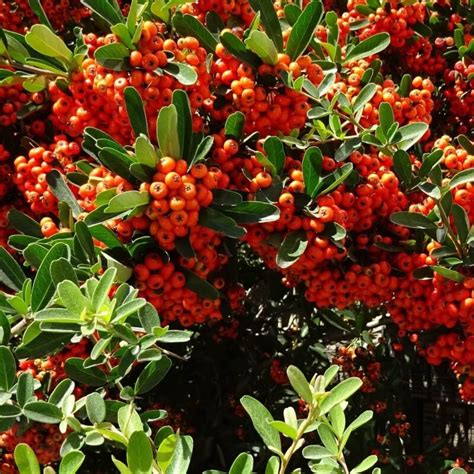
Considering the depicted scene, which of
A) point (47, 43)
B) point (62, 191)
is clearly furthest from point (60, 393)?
point (47, 43)

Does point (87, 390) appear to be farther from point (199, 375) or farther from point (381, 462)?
point (381, 462)

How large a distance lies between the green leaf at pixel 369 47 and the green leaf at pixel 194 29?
567mm

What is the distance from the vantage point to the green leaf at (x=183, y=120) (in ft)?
5.89

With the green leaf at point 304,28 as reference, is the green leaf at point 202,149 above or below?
below

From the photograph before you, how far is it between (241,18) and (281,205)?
31.6 inches

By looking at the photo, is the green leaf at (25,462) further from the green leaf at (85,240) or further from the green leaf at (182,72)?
the green leaf at (182,72)

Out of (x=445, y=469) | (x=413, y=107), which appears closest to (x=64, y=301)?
(x=413, y=107)

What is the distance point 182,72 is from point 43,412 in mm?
1044

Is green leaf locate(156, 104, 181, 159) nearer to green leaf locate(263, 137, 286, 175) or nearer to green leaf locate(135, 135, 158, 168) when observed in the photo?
green leaf locate(135, 135, 158, 168)

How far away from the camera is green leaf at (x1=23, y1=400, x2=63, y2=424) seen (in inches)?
56.9

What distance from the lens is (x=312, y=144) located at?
224cm

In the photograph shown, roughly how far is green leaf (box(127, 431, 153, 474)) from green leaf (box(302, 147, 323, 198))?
1129mm

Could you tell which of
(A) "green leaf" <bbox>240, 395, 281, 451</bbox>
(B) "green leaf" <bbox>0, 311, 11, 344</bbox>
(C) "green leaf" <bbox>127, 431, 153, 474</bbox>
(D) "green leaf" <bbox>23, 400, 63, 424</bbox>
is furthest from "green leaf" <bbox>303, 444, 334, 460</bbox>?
(B) "green leaf" <bbox>0, 311, 11, 344</bbox>

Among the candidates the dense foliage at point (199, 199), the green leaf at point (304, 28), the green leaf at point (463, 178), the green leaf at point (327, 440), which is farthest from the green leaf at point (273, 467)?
the green leaf at point (304, 28)
